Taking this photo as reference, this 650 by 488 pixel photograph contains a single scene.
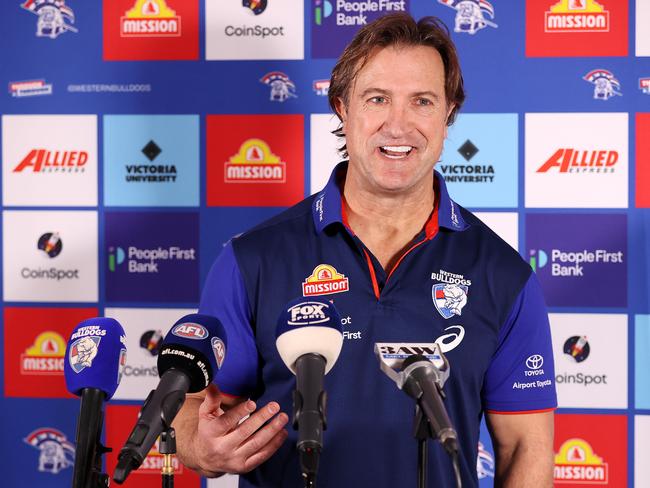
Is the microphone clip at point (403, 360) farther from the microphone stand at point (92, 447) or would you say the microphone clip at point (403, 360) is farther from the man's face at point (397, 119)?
the man's face at point (397, 119)

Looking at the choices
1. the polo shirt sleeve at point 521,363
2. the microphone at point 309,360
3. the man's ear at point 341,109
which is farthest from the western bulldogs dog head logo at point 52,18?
the microphone at point 309,360

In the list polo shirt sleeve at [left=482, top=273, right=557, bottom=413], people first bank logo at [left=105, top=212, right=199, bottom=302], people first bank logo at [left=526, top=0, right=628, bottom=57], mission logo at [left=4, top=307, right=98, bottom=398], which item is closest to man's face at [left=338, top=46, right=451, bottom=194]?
polo shirt sleeve at [left=482, top=273, right=557, bottom=413]

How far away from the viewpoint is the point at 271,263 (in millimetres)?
1676

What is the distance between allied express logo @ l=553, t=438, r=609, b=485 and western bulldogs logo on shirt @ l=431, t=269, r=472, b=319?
107 cm

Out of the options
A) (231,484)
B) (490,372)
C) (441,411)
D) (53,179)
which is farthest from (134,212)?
(441,411)

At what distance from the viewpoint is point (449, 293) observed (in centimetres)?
167

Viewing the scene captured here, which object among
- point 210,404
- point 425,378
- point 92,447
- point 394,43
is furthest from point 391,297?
point 92,447

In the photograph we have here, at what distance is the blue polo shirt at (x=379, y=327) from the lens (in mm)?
1590

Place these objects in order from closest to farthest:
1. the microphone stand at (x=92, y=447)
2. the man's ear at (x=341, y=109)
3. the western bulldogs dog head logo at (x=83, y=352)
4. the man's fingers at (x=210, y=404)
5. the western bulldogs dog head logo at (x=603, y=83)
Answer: the microphone stand at (x=92, y=447) < the western bulldogs dog head logo at (x=83, y=352) < the man's fingers at (x=210, y=404) < the man's ear at (x=341, y=109) < the western bulldogs dog head logo at (x=603, y=83)

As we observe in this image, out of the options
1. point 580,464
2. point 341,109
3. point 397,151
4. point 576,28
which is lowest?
point 580,464

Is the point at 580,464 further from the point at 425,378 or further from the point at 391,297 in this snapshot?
the point at 425,378

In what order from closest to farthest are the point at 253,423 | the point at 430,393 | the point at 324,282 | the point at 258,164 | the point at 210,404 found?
the point at 430,393
the point at 253,423
the point at 210,404
the point at 324,282
the point at 258,164

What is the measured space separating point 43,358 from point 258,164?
0.97 m

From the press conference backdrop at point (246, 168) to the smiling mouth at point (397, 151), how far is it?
88 centimetres
